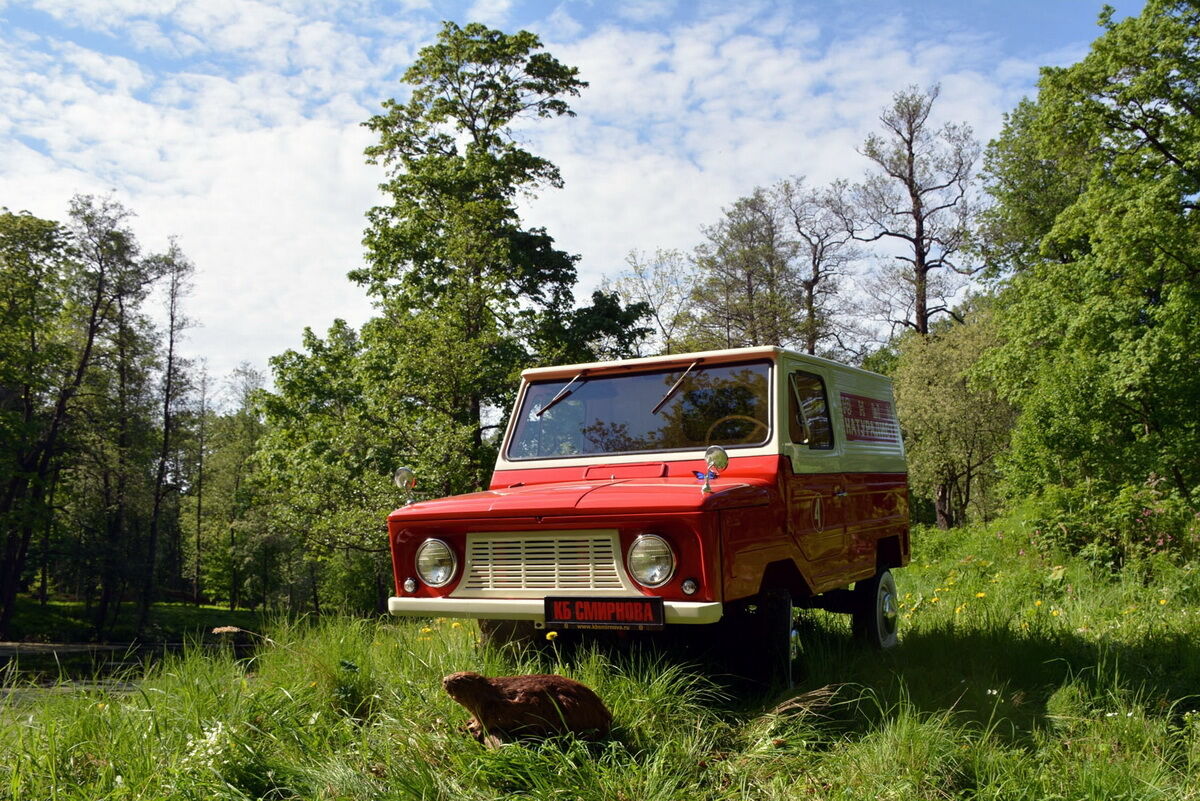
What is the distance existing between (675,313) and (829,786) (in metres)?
27.4

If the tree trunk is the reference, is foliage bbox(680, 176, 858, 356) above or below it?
above

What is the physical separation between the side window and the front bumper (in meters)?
1.54

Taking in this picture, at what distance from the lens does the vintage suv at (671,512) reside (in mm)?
4395

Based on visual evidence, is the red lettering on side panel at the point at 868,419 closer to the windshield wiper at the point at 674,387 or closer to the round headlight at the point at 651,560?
the windshield wiper at the point at 674,387

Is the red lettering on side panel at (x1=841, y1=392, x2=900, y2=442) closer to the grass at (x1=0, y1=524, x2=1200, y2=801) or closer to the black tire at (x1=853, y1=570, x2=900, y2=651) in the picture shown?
the black tire at (x1=853, y1=570, x2=900, y2=651)

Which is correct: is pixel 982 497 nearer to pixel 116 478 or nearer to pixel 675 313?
pixel 675 313

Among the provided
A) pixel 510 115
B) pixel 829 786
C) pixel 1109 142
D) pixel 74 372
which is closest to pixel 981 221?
pixel 1109 142

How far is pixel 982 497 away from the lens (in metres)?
38.0

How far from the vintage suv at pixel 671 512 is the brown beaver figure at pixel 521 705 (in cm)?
57

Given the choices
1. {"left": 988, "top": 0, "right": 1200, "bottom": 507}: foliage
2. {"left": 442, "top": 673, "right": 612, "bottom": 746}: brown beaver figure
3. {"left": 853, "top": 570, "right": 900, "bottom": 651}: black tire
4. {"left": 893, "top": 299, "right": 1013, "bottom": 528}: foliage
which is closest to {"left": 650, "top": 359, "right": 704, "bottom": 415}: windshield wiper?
{"left": 442, "top": 673, "right": 612, "bottom": 746}: brown beaver figure

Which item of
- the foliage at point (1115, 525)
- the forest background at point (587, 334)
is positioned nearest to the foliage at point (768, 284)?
the forest background at point (587, 334)

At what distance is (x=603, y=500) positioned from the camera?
454 centimetres

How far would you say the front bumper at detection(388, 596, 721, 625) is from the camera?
4.21 m

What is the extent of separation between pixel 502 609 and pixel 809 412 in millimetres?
2442
